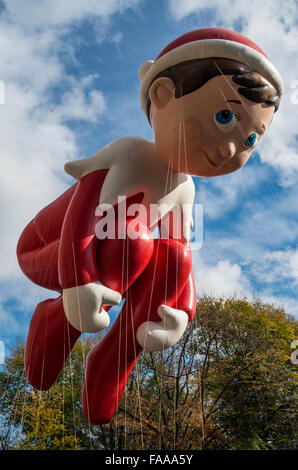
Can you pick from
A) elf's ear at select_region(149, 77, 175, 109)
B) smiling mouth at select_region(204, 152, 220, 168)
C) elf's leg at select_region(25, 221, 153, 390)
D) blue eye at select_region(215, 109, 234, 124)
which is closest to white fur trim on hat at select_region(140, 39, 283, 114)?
elf's ear at select_region(149, 77, 175, 109)

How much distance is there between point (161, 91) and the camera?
115 inches

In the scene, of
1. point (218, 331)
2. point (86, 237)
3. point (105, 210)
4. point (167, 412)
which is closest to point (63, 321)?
point (86, 237)

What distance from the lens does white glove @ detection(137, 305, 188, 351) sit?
286 centimetres

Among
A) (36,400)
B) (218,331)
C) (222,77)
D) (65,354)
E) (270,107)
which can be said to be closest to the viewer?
(222,77)

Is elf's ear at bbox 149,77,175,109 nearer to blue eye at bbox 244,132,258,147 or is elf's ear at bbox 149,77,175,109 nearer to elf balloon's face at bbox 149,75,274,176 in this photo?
elf balloon's face at bbox 149,75,274,176

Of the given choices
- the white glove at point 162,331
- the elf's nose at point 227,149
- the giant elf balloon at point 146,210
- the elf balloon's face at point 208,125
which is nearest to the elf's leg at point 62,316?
the giant elf balloon at point 146,210

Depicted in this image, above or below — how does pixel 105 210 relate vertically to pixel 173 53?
below

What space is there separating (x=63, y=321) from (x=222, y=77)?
2.12 meters

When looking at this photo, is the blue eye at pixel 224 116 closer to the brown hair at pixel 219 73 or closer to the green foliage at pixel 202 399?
the brown hair at pixel 219 73

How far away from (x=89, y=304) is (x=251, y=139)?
1665 mm

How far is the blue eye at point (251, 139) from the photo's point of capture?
2.91m

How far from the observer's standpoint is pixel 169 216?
3.47 m

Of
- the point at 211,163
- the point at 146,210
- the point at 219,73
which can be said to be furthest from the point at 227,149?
the point at 146,210

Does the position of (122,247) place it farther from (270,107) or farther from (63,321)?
(270,107)
